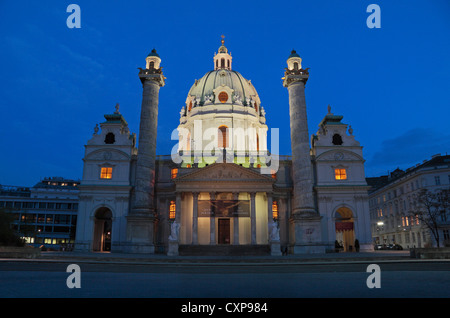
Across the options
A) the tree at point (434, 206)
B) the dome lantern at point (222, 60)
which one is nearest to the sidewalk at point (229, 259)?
the tree at point (434, 206)

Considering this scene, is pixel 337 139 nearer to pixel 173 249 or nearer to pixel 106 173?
pixel 173 249

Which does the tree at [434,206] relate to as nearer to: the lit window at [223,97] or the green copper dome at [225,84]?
the green copper dome at [225,84]

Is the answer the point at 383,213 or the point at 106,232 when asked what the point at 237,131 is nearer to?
the point at 106,232

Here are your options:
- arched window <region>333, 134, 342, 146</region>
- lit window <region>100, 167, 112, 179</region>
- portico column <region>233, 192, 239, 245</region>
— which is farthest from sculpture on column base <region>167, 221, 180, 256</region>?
arched window <region>333, 134, 342, 146</region>

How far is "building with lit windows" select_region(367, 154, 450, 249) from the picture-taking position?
53.6 m

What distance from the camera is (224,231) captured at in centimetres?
4609

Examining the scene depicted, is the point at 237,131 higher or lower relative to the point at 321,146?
higher

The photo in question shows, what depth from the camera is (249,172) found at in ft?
144

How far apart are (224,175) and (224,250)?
10.1 meters

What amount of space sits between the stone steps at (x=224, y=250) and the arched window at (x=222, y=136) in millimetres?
21248

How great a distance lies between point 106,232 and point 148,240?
18.3 meters

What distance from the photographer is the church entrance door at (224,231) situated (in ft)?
150
